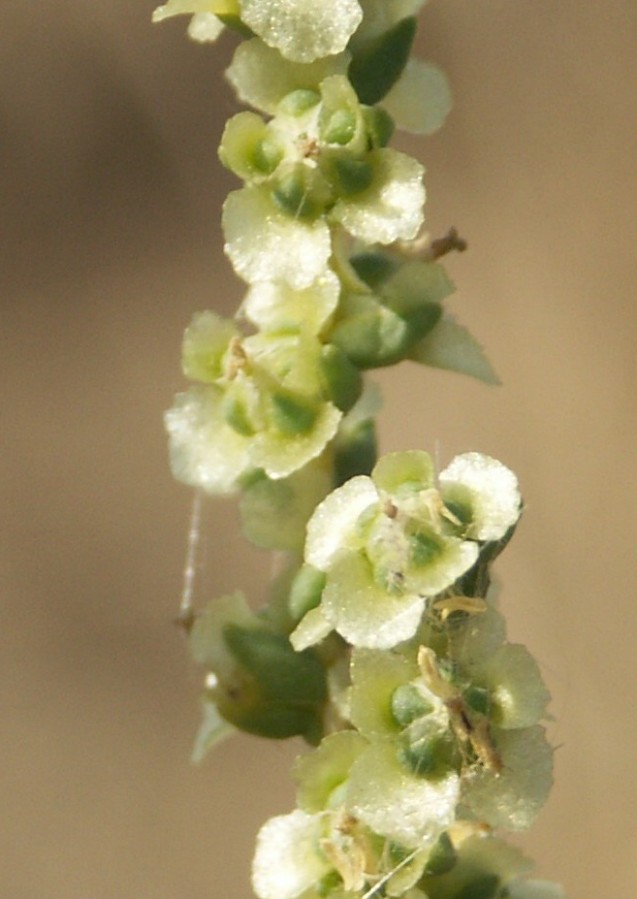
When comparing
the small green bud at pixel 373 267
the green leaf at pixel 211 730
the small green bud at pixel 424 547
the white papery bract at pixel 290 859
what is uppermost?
the small green bud at pixel 373 267

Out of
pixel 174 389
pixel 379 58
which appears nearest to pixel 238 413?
pixel 379 58

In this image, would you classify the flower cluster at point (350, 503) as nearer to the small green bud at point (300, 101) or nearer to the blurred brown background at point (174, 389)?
the small green bud at point (300, 101)

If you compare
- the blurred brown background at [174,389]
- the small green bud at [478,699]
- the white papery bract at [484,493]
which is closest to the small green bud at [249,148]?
the white papery bract at [484,493]

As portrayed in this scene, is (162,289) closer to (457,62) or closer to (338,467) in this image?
(457,62)

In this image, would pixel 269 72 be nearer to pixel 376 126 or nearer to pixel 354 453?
pixel 376 126

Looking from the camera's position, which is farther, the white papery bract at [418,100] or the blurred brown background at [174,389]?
the blurred brown background at [174,389]
